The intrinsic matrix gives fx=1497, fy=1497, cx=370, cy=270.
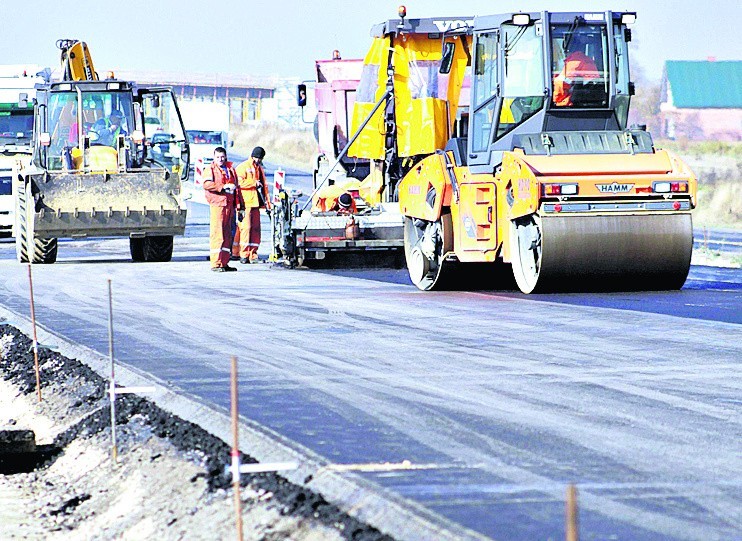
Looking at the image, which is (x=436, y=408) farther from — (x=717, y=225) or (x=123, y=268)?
(x=717, y=225)

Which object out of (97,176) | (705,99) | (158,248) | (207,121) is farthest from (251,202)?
(705,99)

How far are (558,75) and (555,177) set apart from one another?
5.18ft

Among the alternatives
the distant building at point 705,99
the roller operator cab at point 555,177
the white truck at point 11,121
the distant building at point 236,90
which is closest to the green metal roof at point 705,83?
the distant building at point 705,99

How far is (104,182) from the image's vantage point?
22172 mm

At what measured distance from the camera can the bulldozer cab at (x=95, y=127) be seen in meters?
22.8

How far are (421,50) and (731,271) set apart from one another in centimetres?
519

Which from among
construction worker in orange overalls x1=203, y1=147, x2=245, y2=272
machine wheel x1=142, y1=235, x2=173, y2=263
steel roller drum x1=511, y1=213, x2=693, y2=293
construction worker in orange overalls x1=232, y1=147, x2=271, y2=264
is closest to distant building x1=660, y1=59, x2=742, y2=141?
construction worker in orange overalls x1=232, y1=147, x2=271, y2=264

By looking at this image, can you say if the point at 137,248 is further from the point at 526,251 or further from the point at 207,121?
the point at 207,121

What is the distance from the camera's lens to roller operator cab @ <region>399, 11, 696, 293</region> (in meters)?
14.8

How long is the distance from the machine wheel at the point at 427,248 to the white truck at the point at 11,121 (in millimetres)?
12930

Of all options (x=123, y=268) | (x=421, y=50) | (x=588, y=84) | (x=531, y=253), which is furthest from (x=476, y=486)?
(x=123, y=268)

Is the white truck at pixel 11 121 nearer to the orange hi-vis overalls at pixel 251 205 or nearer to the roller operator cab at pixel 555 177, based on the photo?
the orange hi-vis overalls at pixel 251 205

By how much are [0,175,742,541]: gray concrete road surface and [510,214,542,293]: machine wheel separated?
226 millimetres

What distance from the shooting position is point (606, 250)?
1480 cm
